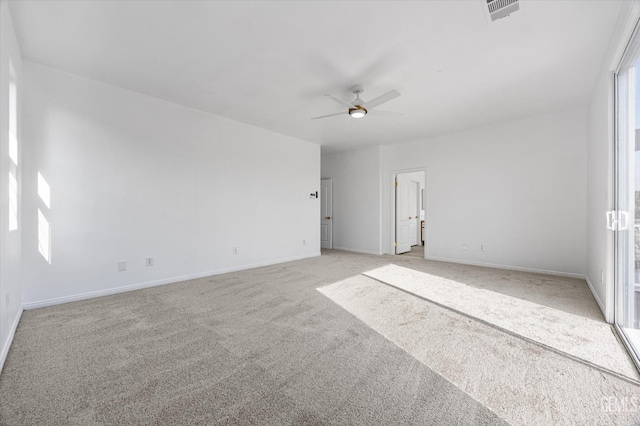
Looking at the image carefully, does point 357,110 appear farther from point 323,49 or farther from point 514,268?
point 514,268

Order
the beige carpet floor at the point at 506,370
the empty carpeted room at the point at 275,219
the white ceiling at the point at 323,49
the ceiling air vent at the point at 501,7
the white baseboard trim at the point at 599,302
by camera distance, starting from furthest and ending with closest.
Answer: the white baseboard trim at the point at 599,302 → the white ceiling at the point at 323,49 → the ceiling air vent at the point at 501,7 → the empty carpeted room at the point at 275,219 → the beige carpet floor at the point at 506,370

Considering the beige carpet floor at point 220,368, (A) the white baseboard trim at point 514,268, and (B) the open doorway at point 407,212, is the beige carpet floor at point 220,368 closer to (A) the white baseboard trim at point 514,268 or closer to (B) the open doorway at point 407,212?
(A) the white baseboard trim at point 514,268

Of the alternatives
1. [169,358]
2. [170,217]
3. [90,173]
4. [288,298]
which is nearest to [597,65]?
[288,298]

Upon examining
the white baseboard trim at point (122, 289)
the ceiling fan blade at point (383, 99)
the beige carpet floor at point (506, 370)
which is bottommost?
the beige carpet floor at point (506, 370)

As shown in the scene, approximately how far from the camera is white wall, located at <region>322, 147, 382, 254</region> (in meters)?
6.77

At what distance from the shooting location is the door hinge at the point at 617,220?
2.36m

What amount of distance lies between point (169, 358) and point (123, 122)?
126 inches

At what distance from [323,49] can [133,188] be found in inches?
122

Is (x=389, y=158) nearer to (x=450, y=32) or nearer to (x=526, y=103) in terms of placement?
(x=526, y=103)

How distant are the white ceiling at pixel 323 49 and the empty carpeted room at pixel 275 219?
0.08 ft

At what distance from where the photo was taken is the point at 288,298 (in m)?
3.40

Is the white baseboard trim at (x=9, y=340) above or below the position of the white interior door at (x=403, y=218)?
below

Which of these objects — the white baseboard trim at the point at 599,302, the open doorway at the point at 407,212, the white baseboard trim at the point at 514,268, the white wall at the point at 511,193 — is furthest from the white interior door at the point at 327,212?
the white baseboard trim at the point at 599,302

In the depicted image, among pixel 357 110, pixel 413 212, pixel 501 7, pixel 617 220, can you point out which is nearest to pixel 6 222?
pixel 357 110
